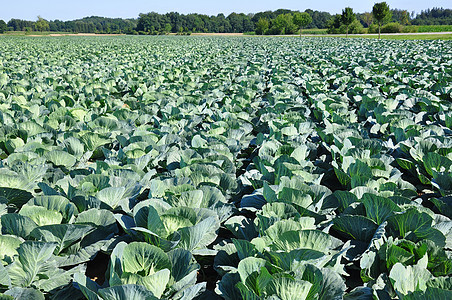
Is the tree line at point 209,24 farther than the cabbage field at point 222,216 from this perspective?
Yes

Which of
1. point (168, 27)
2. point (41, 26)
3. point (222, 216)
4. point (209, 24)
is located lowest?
point (222, 216)

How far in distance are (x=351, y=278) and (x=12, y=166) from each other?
9.49 feet

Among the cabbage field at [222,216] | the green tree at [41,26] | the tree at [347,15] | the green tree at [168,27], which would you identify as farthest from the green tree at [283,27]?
the green tree at [41,26]

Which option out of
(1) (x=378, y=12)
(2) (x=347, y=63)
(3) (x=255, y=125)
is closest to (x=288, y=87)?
(3) (x=255, y=125)

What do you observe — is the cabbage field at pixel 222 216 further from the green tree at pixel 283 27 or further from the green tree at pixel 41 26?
the green tree at pixel 41 26

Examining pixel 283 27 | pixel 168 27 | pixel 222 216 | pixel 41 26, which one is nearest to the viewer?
pixel 222 216

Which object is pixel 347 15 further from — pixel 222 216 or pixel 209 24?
pixel 209 24

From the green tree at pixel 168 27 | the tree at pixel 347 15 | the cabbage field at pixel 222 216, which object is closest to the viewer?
the cabbage field at pixel 222 216

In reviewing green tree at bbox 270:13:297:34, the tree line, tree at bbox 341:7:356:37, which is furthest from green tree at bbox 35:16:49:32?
tree at bbox 341:7:356:37

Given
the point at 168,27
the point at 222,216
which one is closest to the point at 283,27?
the point at 168,27

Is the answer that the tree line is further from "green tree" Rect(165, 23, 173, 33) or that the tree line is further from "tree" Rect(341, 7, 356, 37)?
"tree" Rect(341, 7, 356, 37)

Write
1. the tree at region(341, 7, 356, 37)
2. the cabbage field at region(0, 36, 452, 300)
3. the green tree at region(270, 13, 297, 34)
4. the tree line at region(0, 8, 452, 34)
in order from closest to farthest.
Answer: the cabbage field at region(0, 36, 452, 300), the tree at region(341, 7, 356, 37), the green tree at region(270, 13, 297, 34), the tree line at region(0, 8, 452, 34)

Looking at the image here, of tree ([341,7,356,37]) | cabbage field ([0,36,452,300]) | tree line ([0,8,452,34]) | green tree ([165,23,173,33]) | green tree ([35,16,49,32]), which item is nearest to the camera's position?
cabbage field ([0,36,452,300])

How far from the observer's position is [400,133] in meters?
3.88
